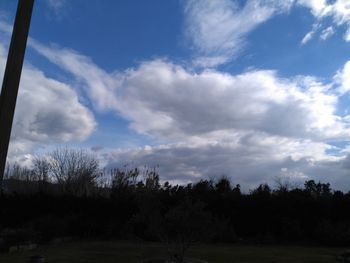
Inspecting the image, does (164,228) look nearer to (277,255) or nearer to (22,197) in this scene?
(277,255)

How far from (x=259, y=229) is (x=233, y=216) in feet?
5.28

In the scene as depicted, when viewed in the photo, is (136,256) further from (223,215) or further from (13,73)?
(13,73)

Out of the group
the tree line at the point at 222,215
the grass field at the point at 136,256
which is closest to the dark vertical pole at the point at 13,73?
the grass field at the point at 136,256

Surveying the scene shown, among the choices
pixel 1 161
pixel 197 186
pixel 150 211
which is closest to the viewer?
pixel 1 161

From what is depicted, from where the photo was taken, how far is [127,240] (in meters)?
21.6

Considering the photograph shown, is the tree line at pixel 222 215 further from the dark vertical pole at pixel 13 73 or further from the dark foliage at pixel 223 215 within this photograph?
the dark vertical pole at pixel 13 73

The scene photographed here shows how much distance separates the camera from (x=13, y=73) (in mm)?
2947

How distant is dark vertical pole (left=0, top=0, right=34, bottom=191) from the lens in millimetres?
2809

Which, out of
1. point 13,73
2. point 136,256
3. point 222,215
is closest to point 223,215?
point 222,215

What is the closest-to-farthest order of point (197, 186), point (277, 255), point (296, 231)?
point (277, 255) → point (296, 231) → point (197, 186)

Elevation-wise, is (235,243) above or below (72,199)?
below

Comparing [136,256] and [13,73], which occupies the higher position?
[13,73]

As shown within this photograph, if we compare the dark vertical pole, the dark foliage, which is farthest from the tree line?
the dark vertical pole

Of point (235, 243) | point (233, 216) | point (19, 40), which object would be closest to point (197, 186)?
point (233, 216)
